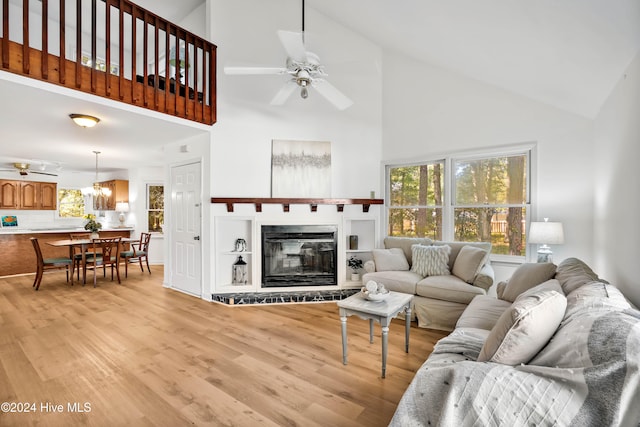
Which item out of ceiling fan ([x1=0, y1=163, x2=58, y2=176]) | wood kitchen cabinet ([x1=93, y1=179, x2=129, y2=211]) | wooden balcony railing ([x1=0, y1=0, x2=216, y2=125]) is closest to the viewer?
wooden balcony railing ([x1=0, y1=0, x2=216, y2=125])

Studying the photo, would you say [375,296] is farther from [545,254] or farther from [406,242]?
[545,254]

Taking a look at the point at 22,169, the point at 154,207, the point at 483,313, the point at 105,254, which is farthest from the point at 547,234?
the point at 22,169

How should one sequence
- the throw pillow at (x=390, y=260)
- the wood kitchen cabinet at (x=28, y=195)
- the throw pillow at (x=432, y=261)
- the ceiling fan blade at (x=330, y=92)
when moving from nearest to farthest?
1. the ceiling fan blade at (x=330, y=92)
2. the throw pillow at (x=432, y=261)
3. the throw pillow at (x=390, y=260)
4. the wood kitchen cabinet at (x=28, y=195)

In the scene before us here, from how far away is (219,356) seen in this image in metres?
2.65

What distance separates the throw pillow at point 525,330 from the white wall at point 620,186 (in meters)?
0.99

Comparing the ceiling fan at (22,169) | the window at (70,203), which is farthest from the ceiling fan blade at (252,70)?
the window at (70,203)

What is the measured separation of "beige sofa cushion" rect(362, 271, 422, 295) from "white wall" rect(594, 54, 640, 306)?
174 centimetres

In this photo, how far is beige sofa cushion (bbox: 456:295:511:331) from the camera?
7.39ft

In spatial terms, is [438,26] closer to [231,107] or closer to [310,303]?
[231,107]

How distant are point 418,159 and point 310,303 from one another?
2.71 m

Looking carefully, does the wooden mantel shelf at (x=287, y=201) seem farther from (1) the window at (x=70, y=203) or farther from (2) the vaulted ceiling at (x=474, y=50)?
(1) the window at (x=70, y=203)

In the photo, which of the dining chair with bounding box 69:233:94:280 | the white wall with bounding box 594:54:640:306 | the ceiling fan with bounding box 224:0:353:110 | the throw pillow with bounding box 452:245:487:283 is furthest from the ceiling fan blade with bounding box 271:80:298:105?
the dining chair with bounding box 69:233:94:280

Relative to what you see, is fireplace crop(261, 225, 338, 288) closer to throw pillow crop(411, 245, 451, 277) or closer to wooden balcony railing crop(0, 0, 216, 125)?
throw pillow crop(411, 245, 451, 277)

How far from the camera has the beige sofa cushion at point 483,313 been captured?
225 centimetres
